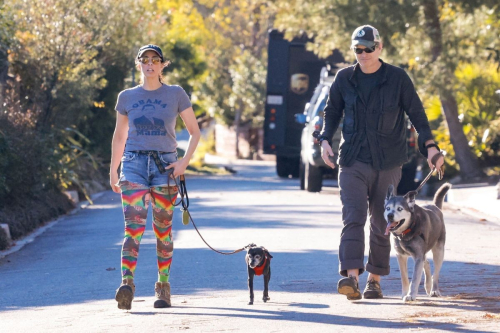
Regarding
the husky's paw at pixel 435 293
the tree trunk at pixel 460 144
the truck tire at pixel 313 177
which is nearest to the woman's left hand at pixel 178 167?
the husky's paw at pixel 435 293

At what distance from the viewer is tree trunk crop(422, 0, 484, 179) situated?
75.3 feet

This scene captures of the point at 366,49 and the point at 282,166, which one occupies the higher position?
the point at 366,49

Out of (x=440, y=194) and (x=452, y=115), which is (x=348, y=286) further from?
(x=452, y=115)

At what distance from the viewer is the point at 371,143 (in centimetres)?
807

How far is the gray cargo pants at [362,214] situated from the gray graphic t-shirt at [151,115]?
1.35 meters

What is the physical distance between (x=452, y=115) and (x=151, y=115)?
16.3 m

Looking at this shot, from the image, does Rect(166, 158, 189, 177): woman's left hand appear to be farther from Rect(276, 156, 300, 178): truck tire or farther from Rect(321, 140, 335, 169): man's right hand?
Rect(276, 156, 300, 178): truck tire

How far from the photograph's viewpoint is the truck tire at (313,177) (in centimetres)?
2177

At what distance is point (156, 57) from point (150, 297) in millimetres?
2020

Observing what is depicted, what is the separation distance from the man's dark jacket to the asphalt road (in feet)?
3.66

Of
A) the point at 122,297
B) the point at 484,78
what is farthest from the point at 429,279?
the point at 484,78

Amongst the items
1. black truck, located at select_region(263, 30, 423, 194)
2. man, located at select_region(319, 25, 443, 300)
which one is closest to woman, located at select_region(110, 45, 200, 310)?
man, located at select_region(319, 25, 443, 300)

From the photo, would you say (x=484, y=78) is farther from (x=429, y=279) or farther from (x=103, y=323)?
(x=103, y=323)

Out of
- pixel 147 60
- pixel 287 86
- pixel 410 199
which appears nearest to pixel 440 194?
pixel 410 199
